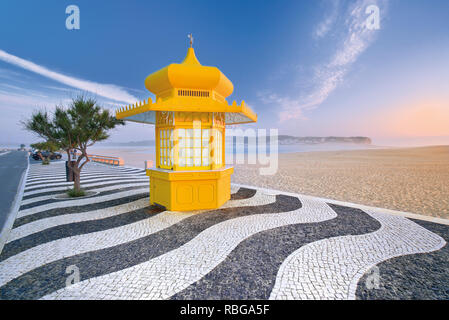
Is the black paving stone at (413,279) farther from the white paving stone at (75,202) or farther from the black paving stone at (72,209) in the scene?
the white paving stone at (75,202)

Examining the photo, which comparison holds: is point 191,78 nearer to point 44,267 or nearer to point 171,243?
point 171,243

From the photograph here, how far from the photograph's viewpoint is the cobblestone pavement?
3.13m

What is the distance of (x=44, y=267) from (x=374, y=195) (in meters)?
11.8

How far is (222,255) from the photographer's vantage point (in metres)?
4.13

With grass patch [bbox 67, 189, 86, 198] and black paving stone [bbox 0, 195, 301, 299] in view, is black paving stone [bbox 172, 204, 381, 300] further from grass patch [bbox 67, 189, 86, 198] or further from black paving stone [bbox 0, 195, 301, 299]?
grass patch [bbox 67, 189, 86, 198]

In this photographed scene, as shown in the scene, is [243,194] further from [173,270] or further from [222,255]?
[173,270]

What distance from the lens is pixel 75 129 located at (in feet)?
27.0

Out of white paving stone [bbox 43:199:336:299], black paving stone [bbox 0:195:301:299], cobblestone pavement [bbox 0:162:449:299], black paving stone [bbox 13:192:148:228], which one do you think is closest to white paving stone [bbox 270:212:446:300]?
cobblestone pavement [bbox 0:162:449:299]

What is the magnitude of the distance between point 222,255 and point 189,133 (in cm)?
403

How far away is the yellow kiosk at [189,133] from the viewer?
6.22 meters

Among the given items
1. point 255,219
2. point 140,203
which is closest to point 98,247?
point 140,203

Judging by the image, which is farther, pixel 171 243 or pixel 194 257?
pixel 171 243

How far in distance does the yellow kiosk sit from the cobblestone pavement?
76cm

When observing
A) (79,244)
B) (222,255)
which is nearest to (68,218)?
(79,244)
